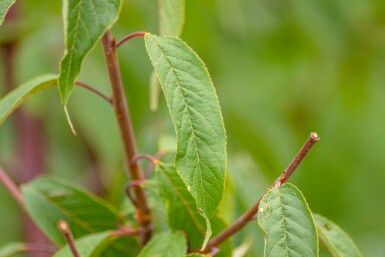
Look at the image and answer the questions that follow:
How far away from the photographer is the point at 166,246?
2.82ft

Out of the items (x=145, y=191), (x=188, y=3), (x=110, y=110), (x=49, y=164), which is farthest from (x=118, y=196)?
(x=49, y=164)

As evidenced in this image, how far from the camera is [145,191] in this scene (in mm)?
950

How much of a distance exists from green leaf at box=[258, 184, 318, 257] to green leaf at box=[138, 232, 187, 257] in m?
0.15

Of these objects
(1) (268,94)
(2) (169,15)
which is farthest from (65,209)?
(1) (268,94)

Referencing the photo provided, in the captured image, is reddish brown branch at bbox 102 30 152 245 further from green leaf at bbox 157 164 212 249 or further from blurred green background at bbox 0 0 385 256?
blurred green background at bbox 0 0 385 256

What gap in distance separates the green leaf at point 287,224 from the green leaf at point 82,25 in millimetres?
211

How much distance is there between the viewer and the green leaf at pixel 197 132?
73 cm

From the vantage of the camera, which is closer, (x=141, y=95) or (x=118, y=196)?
(x=118, y=196)

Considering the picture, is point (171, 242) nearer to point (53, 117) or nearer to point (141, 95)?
point (141, 95)

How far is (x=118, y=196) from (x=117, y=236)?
0.28 m

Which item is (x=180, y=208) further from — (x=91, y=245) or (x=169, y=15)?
(x=169, y=15)

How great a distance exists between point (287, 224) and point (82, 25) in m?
0.26

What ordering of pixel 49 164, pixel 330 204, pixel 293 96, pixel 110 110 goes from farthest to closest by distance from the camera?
pixel 293 96, pixel 330 204, pixel 49 164, pixel 110 110

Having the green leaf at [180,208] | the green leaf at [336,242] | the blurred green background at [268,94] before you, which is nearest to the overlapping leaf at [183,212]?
the green leaf at [180,208]
